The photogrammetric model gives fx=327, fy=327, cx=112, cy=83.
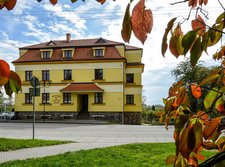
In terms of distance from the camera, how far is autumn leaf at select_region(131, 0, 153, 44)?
2.51 feet

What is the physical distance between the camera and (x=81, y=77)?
111ft

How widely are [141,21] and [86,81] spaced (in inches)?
1299

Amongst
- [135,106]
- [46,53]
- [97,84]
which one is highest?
[46,53]

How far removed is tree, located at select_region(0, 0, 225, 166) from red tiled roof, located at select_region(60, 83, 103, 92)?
31256 millimetres

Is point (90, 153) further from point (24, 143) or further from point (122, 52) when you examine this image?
point (122, 52)

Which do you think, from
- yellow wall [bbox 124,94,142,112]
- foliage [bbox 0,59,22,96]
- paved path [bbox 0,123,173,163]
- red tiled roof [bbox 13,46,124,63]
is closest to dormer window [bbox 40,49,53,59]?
red tiled roof [bbox 13,46,124,63]

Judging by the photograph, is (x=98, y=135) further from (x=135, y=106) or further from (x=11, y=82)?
(x=135, y=106)

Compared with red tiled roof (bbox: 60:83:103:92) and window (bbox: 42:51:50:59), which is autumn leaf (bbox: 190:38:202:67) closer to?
red tiled roof (bbox: 60:83:103:92)

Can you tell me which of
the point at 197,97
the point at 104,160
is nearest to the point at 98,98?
the point at 104,160

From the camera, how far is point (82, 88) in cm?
3278

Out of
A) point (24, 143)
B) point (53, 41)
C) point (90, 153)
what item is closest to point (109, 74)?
point (53, 41)

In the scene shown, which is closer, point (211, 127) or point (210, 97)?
point (211, 127)

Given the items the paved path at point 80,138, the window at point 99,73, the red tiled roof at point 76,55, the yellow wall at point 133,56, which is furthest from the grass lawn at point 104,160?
the yellow wall at point 133,56

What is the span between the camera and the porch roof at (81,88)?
106ft
